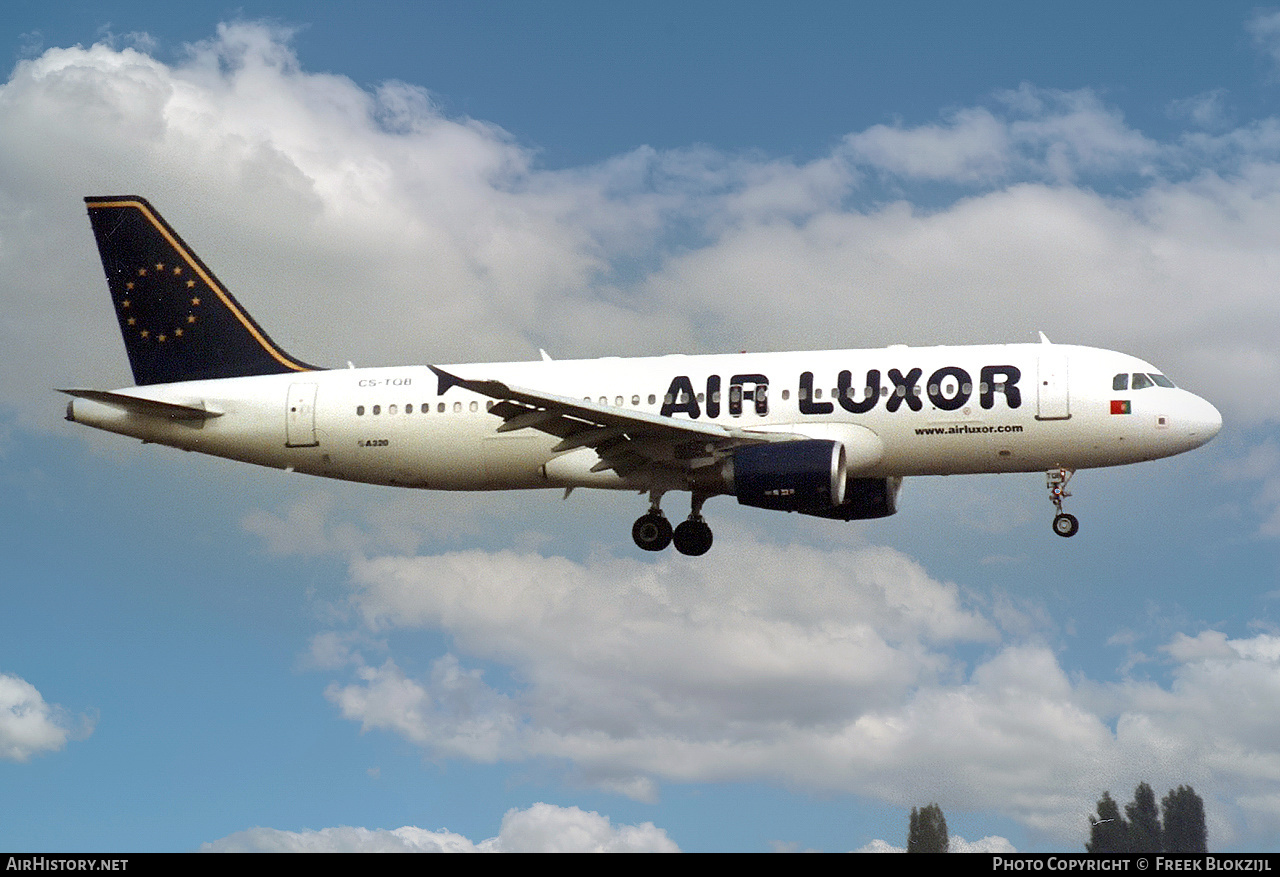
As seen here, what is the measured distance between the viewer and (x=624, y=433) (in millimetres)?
35844

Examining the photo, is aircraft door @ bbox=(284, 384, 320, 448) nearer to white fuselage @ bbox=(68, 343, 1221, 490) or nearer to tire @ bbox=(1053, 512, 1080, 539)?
white fuselage @ bbox=(68, 343, 1221, 490)

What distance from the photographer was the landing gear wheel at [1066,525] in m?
36.6

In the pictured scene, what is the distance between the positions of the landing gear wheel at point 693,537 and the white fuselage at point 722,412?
7.12 ft

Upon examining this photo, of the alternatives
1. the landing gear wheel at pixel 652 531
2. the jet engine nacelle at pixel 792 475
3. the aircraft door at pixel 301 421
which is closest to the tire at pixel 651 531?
the landing gear wheel at pixel 652 531

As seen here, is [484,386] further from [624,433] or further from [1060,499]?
[1060,499]

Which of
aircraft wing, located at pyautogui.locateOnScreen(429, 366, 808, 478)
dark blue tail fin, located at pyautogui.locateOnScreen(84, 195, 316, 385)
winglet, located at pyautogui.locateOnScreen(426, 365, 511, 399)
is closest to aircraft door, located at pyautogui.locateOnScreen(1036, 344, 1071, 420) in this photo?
aircraft wing, located at pyautogui.locateOnScreen(429, 366, 808, 478)

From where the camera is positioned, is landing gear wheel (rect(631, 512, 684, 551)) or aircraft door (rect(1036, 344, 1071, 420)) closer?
aircraft door (rect(1036, 344, 1071, 420))

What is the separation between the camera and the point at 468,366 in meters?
41.4

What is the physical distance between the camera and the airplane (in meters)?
35.2

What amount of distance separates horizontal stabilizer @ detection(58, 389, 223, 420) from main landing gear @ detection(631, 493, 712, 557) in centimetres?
1245

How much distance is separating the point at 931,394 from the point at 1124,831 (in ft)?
148

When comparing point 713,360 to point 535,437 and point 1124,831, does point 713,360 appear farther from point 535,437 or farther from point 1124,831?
point 1124,831

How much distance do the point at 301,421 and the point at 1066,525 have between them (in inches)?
818
